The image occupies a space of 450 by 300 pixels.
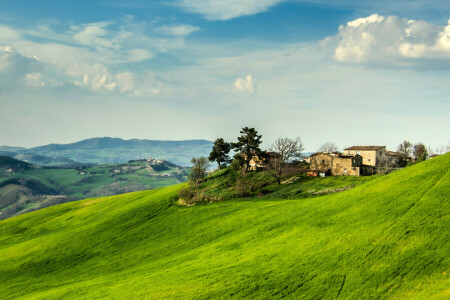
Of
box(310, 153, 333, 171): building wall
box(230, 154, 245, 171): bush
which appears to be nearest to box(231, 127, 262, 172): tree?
box(230, 154, 245, 171): bush

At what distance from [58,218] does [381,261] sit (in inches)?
4552

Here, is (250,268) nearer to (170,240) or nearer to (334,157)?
(170,240)

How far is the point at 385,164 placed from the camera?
111125 millimetres

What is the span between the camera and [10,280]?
66.8m

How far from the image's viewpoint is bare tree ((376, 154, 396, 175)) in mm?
104894

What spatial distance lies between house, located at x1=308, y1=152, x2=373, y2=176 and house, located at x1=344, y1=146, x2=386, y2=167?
7.25 metres

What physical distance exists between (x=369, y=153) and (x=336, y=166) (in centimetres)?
1945

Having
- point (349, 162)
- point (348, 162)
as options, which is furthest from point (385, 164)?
point (348, 162)

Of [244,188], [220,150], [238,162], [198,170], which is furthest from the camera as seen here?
[220,150]

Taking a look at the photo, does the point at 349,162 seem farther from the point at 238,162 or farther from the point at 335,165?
the point at 238,162

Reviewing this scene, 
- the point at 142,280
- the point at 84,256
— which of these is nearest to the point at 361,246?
the point at 142,280

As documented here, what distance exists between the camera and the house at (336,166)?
10562 centimetres

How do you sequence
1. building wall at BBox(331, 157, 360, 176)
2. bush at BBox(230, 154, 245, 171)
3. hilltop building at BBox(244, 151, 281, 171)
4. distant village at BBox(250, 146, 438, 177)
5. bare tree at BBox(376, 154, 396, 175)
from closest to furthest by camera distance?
1. bare tree at BBox(376, 154, 396, 175)
2. building wall at BBox(331, 157, 360, 176)
3. distant village at BBox(250, 146, 438, 177)
4. bush at BBox(230, 154, 245, 171)
5. hilltop building at BBox(244, 151, 281, 171)

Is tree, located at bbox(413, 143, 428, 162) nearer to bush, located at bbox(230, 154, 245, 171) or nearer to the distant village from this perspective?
the distant village
